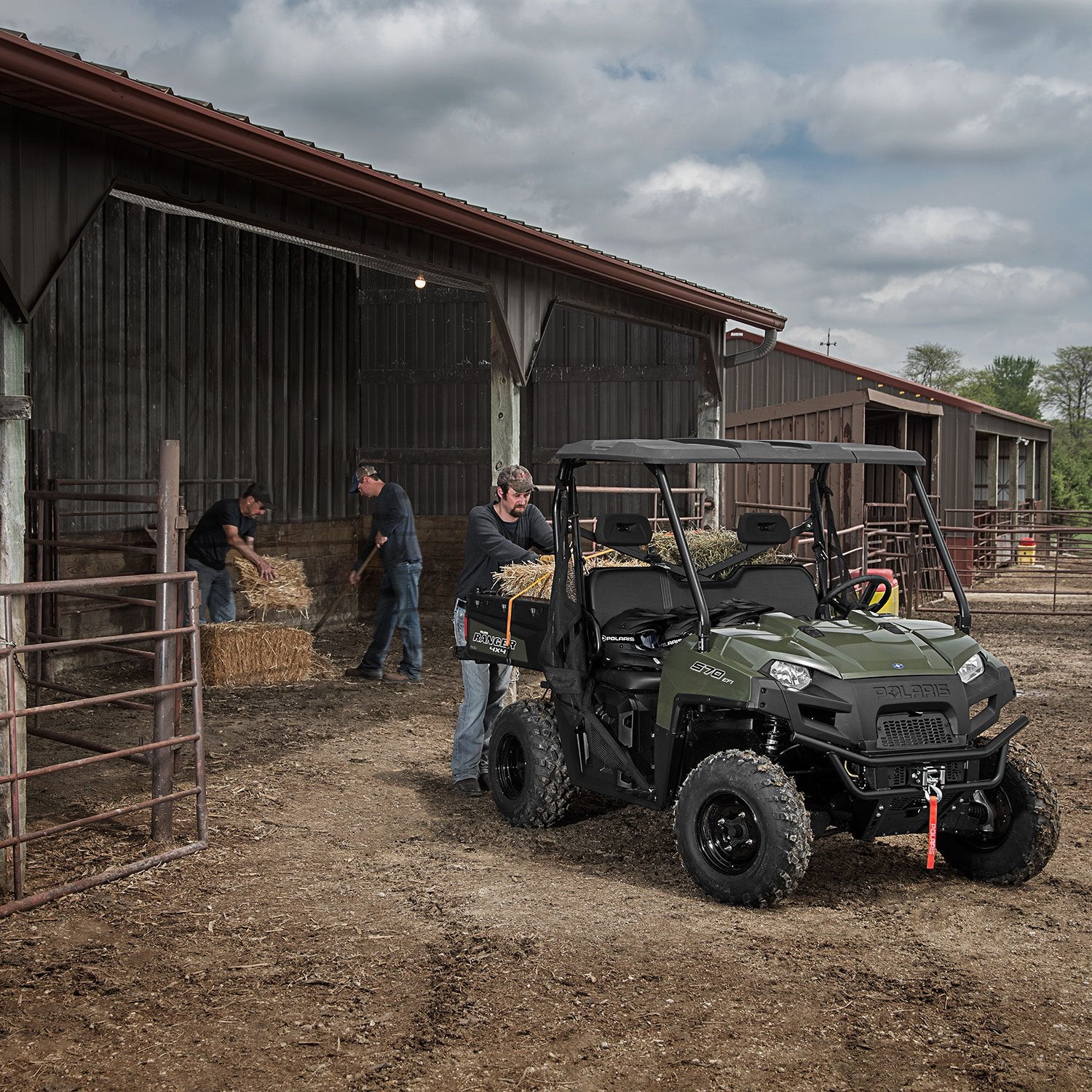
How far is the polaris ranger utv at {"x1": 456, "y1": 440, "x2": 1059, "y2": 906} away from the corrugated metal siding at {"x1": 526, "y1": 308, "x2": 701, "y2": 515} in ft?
30.9

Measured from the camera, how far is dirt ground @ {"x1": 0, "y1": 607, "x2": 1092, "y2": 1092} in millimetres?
3801

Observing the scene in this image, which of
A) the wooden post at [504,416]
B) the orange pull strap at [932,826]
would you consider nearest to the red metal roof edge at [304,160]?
the wooden post at [504,416]

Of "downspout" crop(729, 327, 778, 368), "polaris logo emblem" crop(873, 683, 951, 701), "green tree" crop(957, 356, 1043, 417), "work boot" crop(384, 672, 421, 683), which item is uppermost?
"green tree" crop(957, 356, 1043, 417)

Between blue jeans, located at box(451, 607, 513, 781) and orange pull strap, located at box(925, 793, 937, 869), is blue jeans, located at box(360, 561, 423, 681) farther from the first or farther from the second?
orange pull strap, located at box(925, 793, 937, 869)

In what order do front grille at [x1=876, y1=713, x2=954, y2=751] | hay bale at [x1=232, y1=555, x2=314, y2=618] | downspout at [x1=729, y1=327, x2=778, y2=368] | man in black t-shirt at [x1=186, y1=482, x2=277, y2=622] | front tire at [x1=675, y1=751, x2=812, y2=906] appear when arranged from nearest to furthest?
front tire at [x1=675, y1=751, x2=812, y2=906] → front grille at [x1=876, y1=713, x2=954, y2=751] → man in black t-shirt at [x1=186, y1=482, x2=277, y2=622] → hay bale at [x1=232, y1=555, x2=314, y2=618] → downspout at [x1=729, y1=327, x2=778, y2=368]

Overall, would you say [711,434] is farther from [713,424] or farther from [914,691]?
[914,691]

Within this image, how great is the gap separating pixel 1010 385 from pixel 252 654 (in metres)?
91.5

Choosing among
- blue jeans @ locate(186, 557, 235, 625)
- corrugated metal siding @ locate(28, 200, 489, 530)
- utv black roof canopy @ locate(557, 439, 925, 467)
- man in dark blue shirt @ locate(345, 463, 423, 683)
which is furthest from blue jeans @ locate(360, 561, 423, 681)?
utv black roof canopy @ locate(557, 439, 925, 467)

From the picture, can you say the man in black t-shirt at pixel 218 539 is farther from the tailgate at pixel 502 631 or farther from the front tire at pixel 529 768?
the front tire at pixel 529 768

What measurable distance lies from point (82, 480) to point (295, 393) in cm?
486

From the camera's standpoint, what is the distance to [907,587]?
50.9ft

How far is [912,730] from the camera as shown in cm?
513

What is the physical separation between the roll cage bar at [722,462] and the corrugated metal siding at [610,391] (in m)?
9.21

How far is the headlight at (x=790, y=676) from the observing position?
16.6 ft
